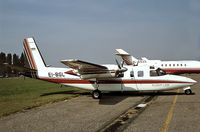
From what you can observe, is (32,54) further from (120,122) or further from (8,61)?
(8,61)

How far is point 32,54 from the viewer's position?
1903 cm

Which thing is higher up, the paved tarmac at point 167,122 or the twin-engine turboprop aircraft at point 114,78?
the twin-engine turboprop aircraft at point 114,78

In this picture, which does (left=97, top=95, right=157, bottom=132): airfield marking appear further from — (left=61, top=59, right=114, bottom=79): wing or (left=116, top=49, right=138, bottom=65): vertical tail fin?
(left=116, top=49, right=138, bottom=65): vertical tail fin

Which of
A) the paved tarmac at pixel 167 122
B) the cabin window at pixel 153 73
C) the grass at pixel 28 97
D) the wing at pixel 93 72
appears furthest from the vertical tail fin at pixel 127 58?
the paved tarmac at pixel 167 122

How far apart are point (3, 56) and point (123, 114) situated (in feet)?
395

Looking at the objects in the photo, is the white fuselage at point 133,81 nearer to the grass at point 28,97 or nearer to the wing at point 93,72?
the wing at point 93,72

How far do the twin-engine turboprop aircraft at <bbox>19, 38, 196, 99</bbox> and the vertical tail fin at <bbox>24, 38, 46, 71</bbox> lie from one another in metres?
1.12

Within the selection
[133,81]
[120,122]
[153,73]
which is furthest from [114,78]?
[120,122]

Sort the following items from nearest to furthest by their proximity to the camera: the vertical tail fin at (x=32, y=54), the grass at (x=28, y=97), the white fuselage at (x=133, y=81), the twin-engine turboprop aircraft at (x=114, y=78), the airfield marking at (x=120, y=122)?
the airfield marking at (x=120, y=122) < the grass at (x=28, y=97) < the twin-engine turboprop aircraft at (x=114, y=78) < the white fuselage at (x=133, y=81) < the vertical tail fin at (x=32, y=54)

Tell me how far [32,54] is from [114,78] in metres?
9.06

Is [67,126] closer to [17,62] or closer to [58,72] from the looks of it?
[58,72]

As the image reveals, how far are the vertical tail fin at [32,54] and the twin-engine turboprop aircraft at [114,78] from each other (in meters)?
1.12

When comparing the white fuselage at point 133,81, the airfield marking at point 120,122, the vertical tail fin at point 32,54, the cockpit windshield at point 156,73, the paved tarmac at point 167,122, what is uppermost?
the vertical tail fin at point 32,54

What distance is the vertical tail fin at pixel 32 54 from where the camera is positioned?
18.7 meters
